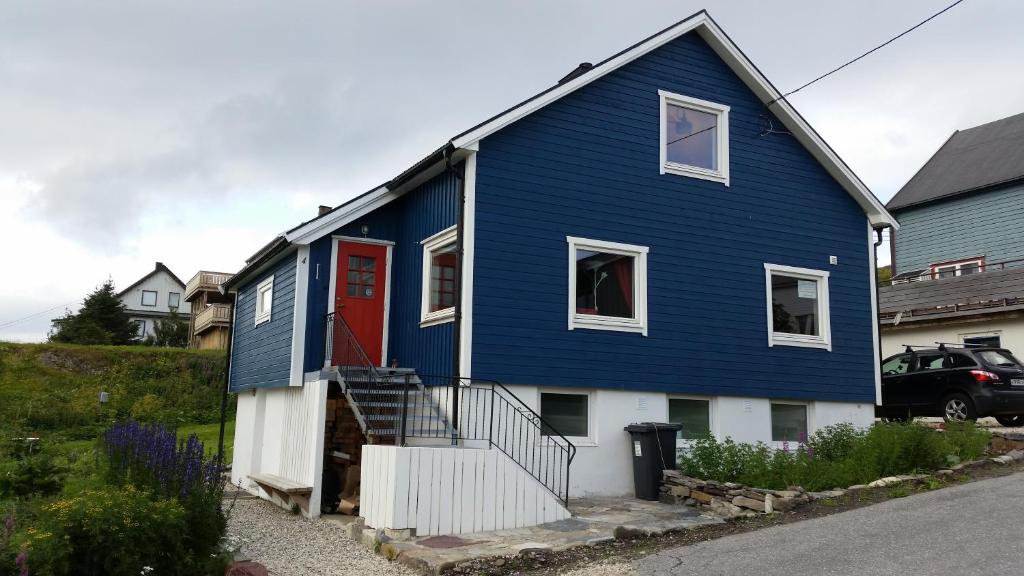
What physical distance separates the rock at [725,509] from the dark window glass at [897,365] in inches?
318

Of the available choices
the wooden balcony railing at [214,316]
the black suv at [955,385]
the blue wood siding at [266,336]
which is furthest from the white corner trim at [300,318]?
the wooden balcony railing at [214,316]

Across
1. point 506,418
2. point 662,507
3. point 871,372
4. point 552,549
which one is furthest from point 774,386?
point 552,549

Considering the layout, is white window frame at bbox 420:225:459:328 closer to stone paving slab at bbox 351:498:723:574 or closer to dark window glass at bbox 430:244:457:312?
dark window glass at bbox 430:244:457:312

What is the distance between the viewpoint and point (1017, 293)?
19531mm

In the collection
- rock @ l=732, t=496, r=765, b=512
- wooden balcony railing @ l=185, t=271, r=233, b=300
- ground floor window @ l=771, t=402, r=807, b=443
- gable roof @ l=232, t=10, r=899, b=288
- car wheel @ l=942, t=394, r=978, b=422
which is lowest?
rock @ l=732, t=496, r=765, b=512

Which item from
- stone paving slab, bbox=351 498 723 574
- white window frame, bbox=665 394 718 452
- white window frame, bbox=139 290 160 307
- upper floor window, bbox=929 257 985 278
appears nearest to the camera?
stone paving slab, bbox=351 498 723 574

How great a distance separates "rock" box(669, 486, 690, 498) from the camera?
1155cm

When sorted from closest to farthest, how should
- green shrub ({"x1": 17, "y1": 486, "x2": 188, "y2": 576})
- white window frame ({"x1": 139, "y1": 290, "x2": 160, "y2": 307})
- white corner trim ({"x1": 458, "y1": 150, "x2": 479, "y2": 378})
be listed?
green shrub ({"x1": 17, "y1": 486, "x2": 188, "y2": 576}) → white corner trim ({"x1": 458, "y1": 150, "x2": 479, "y2": 378}) → white window frame ({"x1": 139, "y1": 290, "x2": 160, "y2": 307})

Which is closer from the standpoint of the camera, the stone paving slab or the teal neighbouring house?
the stone paving slab

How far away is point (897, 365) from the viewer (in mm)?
17281

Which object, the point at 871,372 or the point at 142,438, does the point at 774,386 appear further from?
the point at 142,438

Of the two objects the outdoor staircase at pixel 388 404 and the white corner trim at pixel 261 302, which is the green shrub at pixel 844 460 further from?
the white corner trim at pixel 261 302

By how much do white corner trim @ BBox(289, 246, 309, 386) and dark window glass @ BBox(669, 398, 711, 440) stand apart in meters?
5.86

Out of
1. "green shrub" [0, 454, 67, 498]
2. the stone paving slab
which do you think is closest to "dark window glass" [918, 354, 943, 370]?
the stone paving slab
